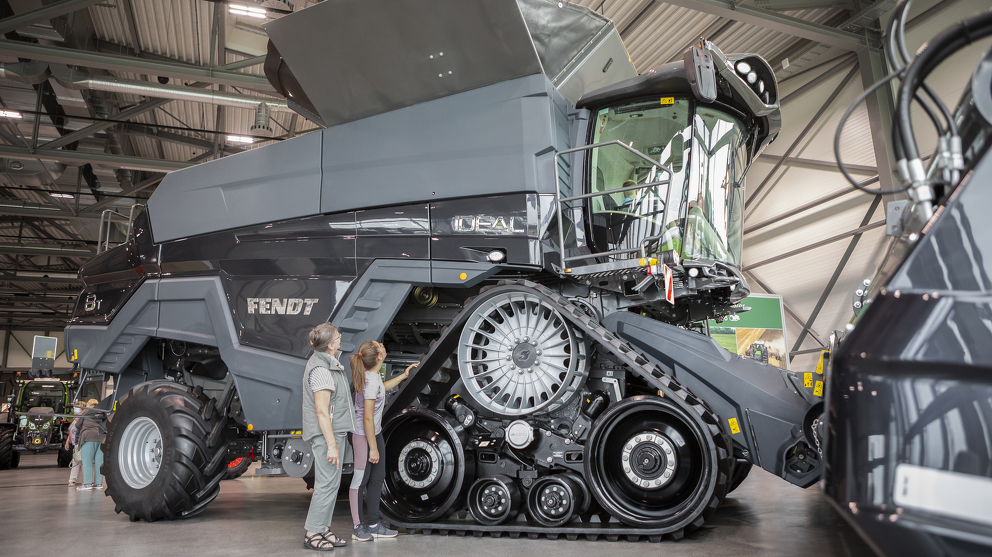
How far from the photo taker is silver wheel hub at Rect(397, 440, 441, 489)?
524 centimetres

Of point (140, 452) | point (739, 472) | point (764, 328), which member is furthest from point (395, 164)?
point (764, 328)

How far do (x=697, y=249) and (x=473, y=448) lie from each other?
8.04ft

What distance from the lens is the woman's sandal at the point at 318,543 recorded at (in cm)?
454

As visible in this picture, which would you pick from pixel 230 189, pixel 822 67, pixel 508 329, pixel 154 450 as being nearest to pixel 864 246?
pixel 822 67

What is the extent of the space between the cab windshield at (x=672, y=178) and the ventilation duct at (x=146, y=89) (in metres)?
10.9

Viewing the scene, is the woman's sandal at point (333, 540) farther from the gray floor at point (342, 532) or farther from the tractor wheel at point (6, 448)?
the tractor wheel at point (6, 448)

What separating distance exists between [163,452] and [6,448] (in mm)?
12661

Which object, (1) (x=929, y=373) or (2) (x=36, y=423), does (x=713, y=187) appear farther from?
(2) (x=36, y=423)

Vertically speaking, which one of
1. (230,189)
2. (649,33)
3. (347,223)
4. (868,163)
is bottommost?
(347,223)

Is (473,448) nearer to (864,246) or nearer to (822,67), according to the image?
(864,246)

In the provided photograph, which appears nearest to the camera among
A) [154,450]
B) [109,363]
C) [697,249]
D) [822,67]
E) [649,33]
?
[697,249]

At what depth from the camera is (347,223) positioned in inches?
237

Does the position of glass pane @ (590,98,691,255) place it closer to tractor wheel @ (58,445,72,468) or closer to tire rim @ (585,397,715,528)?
tire rim @ (585,397,715,528)

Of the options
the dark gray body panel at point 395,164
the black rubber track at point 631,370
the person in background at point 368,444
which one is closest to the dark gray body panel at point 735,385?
the black rubber track at point 631,370
